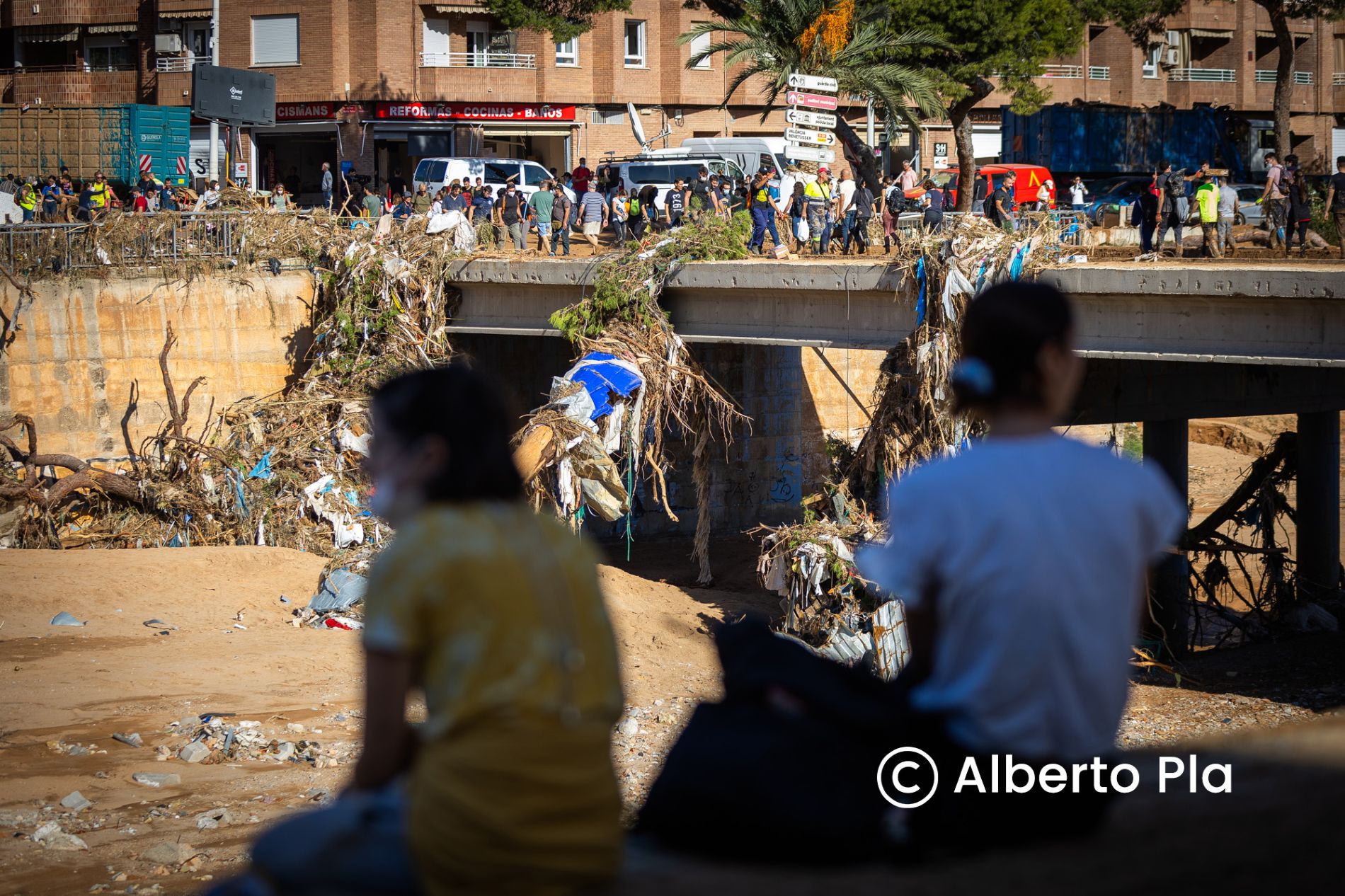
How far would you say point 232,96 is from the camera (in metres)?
26.7

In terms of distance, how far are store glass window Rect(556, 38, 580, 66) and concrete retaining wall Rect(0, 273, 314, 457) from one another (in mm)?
25471

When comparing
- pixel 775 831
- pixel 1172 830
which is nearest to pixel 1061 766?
pixel 1172 830

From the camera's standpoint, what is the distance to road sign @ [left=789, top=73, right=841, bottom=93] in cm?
1712

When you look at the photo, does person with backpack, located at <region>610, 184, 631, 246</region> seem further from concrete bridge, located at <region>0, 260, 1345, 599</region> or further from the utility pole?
the utility pole

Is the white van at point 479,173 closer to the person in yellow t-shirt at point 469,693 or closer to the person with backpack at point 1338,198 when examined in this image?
the person with backpack at point 1338,198

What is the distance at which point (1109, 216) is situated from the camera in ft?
107

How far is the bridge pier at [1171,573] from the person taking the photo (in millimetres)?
18438

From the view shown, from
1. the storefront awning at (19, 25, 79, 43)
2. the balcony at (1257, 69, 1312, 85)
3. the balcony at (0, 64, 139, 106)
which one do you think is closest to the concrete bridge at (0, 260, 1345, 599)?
the balcony at (0, 64, 139, 106)

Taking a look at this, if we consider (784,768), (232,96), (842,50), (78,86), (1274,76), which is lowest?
(784,768)

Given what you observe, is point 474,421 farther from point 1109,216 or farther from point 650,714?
point 1109,216

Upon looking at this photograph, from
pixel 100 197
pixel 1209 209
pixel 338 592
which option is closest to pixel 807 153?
pixel 1209 209

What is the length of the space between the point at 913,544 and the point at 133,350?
21.5 meters

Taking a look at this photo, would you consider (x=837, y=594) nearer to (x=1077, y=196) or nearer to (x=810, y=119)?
(x=810, y=119)

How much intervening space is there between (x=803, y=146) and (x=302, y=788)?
35.2 feet
